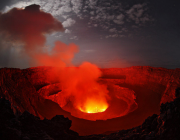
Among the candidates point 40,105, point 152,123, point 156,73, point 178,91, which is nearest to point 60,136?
point 152,123

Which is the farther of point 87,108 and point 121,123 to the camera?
point 87,108

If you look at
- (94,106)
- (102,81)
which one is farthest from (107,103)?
(102,81)

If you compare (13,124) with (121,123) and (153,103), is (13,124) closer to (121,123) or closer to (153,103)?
(121,123)

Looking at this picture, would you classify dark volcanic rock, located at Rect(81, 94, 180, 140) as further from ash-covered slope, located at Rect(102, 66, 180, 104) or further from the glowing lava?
the glowing lava

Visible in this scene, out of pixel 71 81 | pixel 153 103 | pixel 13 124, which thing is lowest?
pixel 13 124

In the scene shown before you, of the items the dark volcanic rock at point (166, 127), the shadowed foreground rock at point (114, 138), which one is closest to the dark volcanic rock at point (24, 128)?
the shadowed foreground rock at point (114, 138)

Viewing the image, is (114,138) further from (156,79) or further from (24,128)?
(156,79)

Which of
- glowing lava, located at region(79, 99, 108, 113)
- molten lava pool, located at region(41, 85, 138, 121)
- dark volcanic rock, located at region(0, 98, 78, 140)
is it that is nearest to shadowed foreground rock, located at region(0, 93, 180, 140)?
dark volcanic rock, located at region(0, 98, 78, 140)
